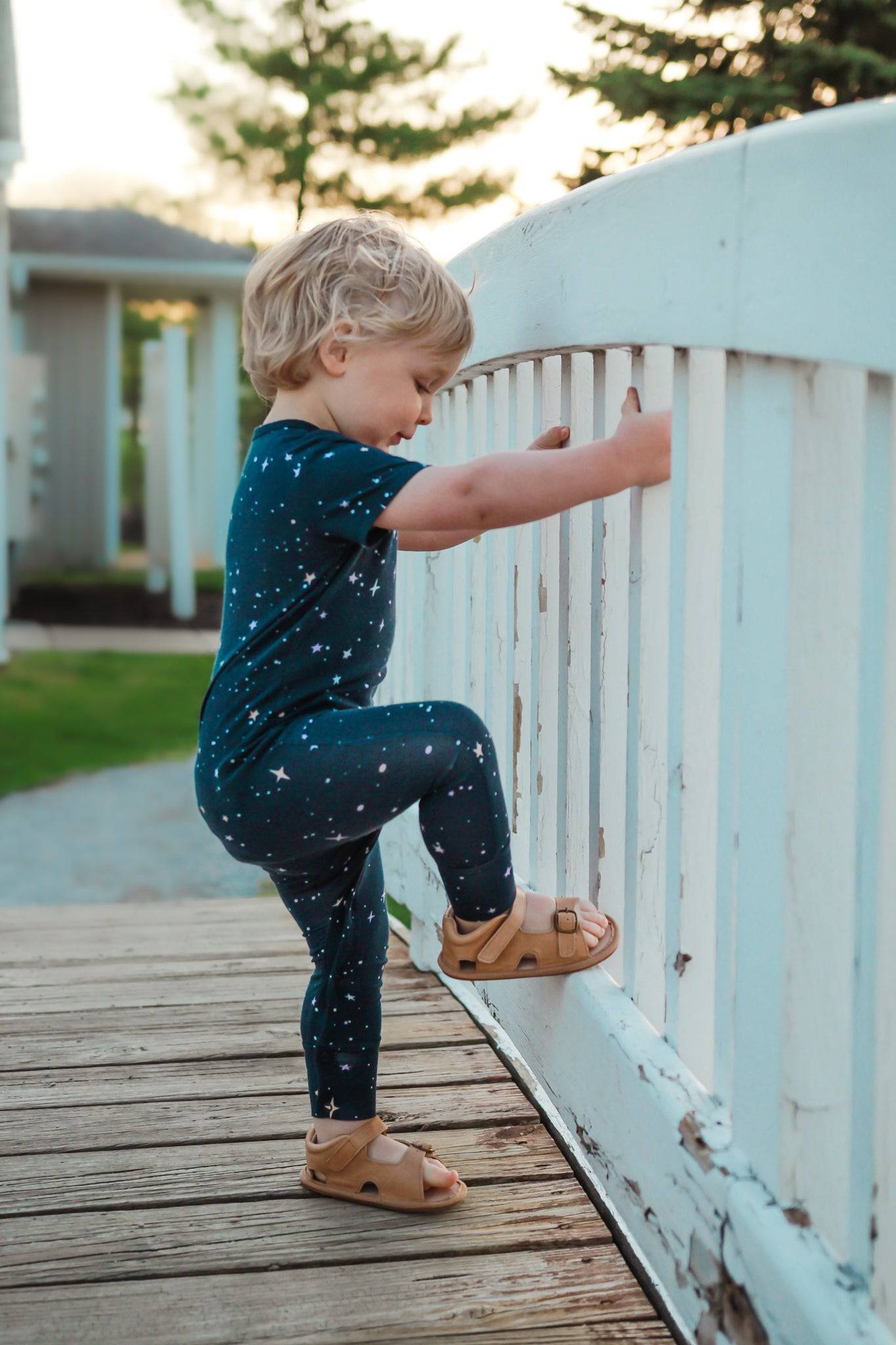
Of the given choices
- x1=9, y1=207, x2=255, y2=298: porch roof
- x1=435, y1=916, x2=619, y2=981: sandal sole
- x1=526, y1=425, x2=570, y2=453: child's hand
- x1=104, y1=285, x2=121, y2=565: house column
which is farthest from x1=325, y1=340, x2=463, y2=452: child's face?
x1=104, y1=285, x2=121, y2=565: house column

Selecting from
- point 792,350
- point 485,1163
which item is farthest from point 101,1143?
point 792,350

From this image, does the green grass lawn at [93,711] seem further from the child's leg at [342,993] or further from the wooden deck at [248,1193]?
the child's leg at [342,993]

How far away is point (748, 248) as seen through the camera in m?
1.07

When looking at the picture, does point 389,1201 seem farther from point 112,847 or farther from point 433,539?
point 112,847

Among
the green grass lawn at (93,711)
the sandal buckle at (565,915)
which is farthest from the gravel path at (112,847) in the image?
the sandal buckle at (565,915)

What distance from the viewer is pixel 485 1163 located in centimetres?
174

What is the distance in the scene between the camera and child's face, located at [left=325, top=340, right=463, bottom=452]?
161 centimetres

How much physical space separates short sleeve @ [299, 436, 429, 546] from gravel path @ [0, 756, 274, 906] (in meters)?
3.21

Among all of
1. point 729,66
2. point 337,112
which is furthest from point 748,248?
point 337,112

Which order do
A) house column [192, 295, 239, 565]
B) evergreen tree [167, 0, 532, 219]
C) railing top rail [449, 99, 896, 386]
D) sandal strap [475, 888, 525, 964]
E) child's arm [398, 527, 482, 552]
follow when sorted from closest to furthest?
railing top rail [449, 99, 896, 386] → sandal strap [475, 888, 525, 964] → child's arm [398, 527, 482, 552] → house column [192, 295, 239, 565] → evergreen tree [167, 0, 532, 219]

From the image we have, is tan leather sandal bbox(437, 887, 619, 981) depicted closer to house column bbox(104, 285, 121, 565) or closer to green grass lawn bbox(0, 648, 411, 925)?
green grass lawn bbox(0, 648, 411, 925)

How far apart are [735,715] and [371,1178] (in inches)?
31.1

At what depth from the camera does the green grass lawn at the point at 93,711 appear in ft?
21.7

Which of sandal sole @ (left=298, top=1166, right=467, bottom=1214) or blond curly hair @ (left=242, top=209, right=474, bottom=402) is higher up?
blond curly hair @ (left=242, top=209, right=474, bottom=402)
